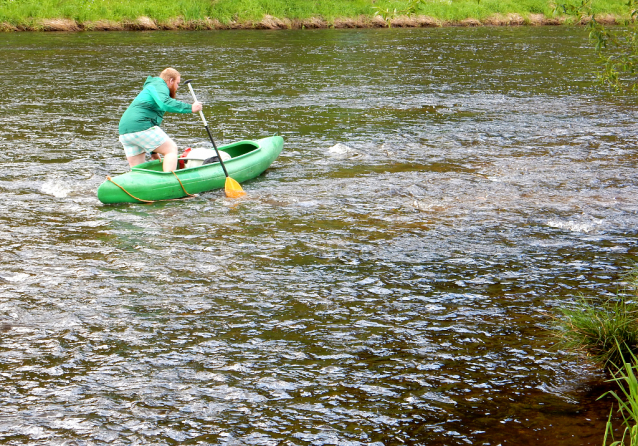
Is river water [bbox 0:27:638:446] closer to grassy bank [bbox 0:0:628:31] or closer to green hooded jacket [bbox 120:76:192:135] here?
green hooded jacket [bbox 120:76:192:135]

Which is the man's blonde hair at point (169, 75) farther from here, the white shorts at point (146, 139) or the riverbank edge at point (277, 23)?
the riverbank edge at point (277, 23)

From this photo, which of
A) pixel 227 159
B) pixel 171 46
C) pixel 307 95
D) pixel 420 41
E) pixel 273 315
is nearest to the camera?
pixel 273 315

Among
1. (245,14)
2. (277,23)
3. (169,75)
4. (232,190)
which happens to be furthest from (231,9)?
(232,190)

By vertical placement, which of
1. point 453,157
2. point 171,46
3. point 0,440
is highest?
point 171,46

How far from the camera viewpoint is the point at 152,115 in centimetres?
1023

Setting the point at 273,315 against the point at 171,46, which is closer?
the point at 273,315

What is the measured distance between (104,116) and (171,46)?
12.7m

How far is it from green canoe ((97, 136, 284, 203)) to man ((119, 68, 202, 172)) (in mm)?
237

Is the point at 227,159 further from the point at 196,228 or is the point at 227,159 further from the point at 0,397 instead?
the point at 0,397

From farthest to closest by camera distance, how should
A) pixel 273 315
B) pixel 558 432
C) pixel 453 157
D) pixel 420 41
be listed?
1. pixel 420 41
2. pixel 453 157
3. pixel 273 315
4. pixel 558 432

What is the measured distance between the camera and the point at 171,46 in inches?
1091

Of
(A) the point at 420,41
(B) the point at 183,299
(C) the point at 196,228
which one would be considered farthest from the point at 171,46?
(B) the point at 183,299

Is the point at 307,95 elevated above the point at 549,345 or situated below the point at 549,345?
above

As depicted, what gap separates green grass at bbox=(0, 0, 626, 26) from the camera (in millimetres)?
33531
